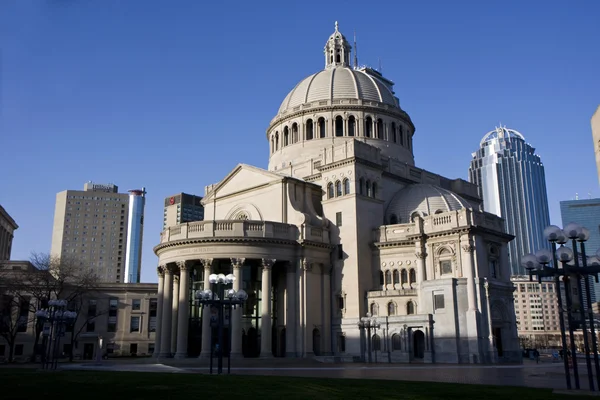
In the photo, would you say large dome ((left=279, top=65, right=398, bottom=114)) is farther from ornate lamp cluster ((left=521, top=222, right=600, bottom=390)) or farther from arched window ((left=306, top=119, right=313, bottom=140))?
ornate lamp cluster ((left=521, top=222, right=600, bottom=390))

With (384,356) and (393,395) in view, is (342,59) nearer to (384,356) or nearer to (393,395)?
(384,356)

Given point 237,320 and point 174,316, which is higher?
point 174,316

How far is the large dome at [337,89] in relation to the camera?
76.4 m

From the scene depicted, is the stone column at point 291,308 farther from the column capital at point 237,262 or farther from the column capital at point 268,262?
the column capital at point 237,262

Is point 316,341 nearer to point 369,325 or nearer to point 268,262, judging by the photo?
point 369,325

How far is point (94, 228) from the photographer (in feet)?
588

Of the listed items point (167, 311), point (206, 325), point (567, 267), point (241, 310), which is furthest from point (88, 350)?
point (567, 267)

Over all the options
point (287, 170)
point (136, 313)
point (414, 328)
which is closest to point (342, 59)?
point (287, 170)

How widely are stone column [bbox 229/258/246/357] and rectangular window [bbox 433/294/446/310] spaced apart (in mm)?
17895

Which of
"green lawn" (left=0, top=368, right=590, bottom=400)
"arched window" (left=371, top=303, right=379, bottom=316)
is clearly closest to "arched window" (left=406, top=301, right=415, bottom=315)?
"arched window" (left=371, top=303, right=379, bottom=316)

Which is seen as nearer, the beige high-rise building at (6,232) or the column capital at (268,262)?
the column capital at (268,262)

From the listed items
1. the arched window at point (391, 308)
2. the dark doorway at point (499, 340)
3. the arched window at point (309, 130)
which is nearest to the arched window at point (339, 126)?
the arched window at point (309, 130)

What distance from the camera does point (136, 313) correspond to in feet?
313

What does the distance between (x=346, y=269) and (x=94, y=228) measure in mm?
136076
